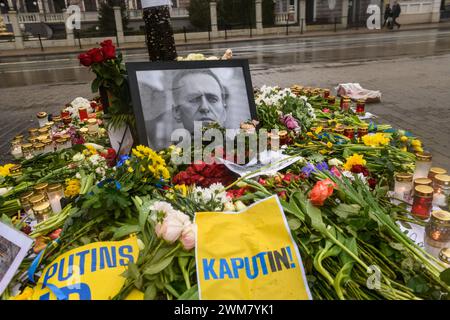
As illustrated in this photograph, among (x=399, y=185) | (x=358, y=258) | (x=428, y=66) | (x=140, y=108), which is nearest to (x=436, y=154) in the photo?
(x=399, y=185)

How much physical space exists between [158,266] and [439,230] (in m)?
1.38

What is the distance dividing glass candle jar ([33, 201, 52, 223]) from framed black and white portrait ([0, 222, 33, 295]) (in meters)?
0.31

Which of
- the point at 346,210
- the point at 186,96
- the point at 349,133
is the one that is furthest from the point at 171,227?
the point at 349,133

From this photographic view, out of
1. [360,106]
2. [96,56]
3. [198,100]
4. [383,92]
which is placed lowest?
[383,92]

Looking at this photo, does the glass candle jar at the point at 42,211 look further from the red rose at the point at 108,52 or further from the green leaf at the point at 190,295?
the red rose at the point at 108,52

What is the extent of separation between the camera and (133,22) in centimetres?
2964

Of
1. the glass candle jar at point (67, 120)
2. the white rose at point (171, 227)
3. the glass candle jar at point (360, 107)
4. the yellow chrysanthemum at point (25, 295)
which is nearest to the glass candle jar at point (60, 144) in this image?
the glass candle jar at point (67, 120)

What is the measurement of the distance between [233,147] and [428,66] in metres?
8.36

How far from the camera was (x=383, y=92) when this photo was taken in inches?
251

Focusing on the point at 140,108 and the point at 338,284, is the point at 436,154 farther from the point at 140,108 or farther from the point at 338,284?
the point at 140,108

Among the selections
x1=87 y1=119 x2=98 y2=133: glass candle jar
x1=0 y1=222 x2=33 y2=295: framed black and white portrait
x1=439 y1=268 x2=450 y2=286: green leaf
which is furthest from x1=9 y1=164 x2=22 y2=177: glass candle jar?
x1=439 y1=268 x2=450 y2=286: green leaf

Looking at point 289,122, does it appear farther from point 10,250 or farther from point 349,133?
point 10,250

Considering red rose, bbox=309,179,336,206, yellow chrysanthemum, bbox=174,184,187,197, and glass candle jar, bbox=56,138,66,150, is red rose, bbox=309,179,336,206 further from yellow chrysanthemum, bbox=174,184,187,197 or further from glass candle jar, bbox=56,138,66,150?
glass candle jar, bbox=56,138,66,150

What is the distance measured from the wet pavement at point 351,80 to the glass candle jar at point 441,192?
1.27 metres
